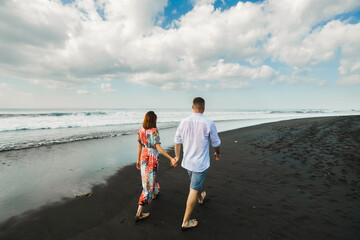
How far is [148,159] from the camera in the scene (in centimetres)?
341

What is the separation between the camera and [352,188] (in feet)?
14.5

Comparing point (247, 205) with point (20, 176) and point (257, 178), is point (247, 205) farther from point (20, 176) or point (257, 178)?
point (20, 176)

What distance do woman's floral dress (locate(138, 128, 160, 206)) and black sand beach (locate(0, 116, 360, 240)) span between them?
0.53 metres

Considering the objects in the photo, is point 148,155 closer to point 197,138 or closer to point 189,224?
point 197,138

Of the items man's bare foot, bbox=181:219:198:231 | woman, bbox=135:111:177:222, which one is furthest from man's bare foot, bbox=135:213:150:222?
man's bare foot, bbox=181:219:198:231

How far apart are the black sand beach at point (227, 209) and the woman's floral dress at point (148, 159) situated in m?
0.53

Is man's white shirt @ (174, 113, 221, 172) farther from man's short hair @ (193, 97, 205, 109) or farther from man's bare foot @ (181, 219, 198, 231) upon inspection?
man's bare foot @ (181, 219, 198, 231)

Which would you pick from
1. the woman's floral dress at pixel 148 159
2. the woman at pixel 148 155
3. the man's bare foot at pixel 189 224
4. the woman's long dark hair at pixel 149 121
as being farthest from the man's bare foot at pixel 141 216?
the woman's long dark hair at pixel 149 121

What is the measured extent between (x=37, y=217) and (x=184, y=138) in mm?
3574

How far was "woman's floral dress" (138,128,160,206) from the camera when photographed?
10.9ft

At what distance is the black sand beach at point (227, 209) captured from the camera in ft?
9.78

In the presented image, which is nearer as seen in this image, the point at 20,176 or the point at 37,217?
the point at 37,217

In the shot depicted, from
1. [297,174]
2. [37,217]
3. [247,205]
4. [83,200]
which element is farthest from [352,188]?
[37,217]

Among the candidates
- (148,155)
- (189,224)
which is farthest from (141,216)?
(148,155)
